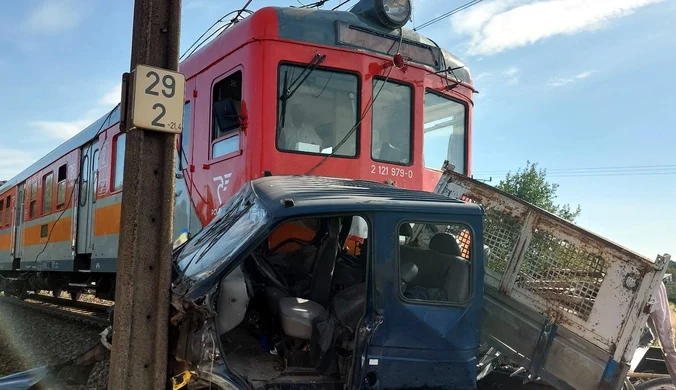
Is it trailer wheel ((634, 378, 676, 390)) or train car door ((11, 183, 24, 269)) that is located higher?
train car door ((11, 183, 24, 269))

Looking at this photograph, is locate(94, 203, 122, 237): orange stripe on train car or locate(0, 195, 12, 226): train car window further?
locate(0, 195, 12, 226): train car window

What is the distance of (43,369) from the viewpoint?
402 cm

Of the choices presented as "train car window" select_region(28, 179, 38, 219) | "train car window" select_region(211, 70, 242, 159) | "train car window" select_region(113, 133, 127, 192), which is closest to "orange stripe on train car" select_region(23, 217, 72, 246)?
"train car window" select_region(28, 179, 38, 219)

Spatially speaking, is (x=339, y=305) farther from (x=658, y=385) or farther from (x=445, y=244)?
(x=658, y=385)

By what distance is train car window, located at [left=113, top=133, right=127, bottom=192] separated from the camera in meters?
8.23

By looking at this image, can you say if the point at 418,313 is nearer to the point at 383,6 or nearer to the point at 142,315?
the point at 142,315

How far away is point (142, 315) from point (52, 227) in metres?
8.79

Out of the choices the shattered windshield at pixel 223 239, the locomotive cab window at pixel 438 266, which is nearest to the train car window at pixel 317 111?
the shattered windshield at pixel 223 239

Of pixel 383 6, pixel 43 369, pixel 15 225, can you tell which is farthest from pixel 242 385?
pixel 15 225

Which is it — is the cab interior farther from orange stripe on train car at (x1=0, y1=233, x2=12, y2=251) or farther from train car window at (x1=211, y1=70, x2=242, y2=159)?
orange stripe on train car at (x1=0, y1=233, x2=12, y2=251)

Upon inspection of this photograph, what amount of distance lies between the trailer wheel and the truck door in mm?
1911

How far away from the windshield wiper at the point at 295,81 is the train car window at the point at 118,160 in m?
3.63

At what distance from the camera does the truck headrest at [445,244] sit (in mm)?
3625

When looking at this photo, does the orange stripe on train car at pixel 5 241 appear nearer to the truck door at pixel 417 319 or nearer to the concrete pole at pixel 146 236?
the concrete pole at pixel 146 236
